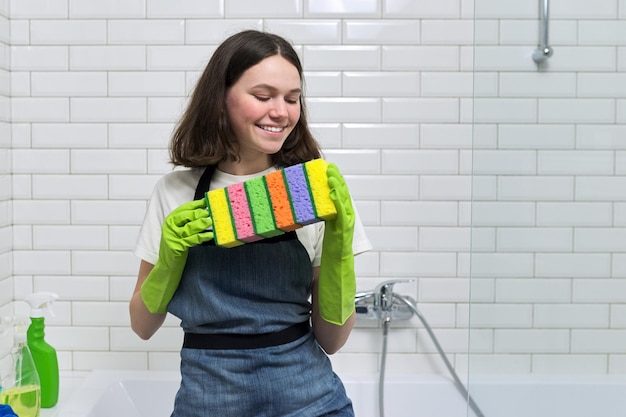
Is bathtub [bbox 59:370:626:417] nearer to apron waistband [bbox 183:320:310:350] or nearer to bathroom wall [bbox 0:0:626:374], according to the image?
bathroom wall [bbox 0:0:626:374]

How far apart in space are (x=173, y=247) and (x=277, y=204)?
197mm

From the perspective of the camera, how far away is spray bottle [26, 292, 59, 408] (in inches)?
75.5

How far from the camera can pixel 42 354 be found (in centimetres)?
193

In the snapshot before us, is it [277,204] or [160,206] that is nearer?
[277,204]

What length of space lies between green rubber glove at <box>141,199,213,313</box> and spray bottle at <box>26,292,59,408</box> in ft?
2.29

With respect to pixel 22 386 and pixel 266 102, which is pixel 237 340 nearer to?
pixel 266 102

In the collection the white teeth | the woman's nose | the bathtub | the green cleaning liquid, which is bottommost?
the bathtub

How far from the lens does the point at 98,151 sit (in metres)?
2.19

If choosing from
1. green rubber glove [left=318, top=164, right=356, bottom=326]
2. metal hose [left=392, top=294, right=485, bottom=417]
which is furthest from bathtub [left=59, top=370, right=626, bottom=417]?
green rubber glove [left=318, top=164, right=356, bottom=326]

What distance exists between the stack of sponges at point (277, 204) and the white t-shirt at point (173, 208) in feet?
0.63

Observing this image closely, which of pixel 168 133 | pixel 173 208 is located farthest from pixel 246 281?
pixel 168 133

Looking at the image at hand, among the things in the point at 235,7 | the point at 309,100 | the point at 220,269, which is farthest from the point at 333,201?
the point at 235,7

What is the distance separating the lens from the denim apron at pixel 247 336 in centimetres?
133

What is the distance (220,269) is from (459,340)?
42.9 inches
